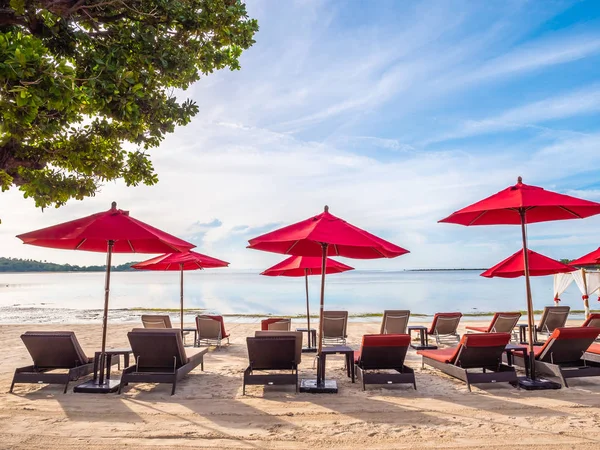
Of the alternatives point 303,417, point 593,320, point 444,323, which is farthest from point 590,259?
point 303,417

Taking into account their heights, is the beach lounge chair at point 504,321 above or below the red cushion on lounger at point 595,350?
above

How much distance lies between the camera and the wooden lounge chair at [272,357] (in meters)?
5.76

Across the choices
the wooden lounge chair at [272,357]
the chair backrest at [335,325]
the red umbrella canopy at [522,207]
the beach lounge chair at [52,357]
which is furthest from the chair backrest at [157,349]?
the red umbrella canopy at [522,207]

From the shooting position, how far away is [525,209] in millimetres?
6195

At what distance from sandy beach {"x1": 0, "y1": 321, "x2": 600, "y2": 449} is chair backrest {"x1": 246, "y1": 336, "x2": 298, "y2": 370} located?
14.3 inches

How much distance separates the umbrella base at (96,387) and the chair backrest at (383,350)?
3.47 metres

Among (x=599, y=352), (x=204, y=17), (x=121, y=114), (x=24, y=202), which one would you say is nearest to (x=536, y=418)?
(x=599, y=352)

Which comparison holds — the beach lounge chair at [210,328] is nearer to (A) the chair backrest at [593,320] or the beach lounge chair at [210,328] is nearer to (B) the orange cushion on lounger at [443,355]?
(B) the orange cushion on lounger at [443,355]

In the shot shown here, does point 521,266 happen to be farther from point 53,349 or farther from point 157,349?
point 53,349

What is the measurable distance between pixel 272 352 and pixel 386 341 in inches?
63.3

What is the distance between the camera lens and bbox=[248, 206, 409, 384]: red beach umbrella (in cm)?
538

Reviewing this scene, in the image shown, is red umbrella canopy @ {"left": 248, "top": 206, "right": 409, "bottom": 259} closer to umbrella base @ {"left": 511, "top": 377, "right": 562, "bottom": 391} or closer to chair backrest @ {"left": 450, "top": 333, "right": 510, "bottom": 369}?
chair backrest @ {"left": 450, "top": 333, "right": 510, "bottom": 369}

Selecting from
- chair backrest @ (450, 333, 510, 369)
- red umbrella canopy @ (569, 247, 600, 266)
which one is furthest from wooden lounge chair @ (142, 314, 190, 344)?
red umbrella canopy @ (569, 247, 600, 266)

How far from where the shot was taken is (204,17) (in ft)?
19.7
